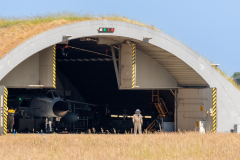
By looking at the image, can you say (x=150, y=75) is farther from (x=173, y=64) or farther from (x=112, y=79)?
(x=112, y=79)

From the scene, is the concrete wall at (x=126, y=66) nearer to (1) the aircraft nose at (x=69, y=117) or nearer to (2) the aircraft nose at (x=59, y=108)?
(2) the aircraft nose at (x=59, y=108)

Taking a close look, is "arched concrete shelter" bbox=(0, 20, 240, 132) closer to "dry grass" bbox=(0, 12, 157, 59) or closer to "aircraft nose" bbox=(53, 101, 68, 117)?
"dry grass" bbox=(0, 12, 157, 59)

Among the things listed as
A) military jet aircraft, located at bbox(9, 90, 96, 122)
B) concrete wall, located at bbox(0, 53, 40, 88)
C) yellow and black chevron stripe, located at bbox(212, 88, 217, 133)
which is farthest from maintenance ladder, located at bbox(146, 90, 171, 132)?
concrete wall, located at bbox(0, 53, 40, 88)

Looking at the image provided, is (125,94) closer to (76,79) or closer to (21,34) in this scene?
(76,79)

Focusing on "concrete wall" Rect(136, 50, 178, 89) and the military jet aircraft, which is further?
the military jet aircraft

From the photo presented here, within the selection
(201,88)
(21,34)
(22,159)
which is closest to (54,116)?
(21,34)

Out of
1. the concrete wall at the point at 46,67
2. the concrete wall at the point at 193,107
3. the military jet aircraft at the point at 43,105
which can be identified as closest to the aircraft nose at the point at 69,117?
the military jet aircraft at the point at 43,105

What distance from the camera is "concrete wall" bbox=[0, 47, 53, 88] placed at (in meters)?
20.1

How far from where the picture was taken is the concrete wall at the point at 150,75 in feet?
74.7

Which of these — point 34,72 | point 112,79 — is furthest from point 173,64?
point 112,79

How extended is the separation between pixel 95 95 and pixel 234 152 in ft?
76.6

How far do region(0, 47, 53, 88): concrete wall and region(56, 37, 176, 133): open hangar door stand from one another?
2.52m

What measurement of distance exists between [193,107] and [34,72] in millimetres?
9442

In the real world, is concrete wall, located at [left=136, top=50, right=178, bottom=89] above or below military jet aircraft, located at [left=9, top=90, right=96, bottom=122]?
above
